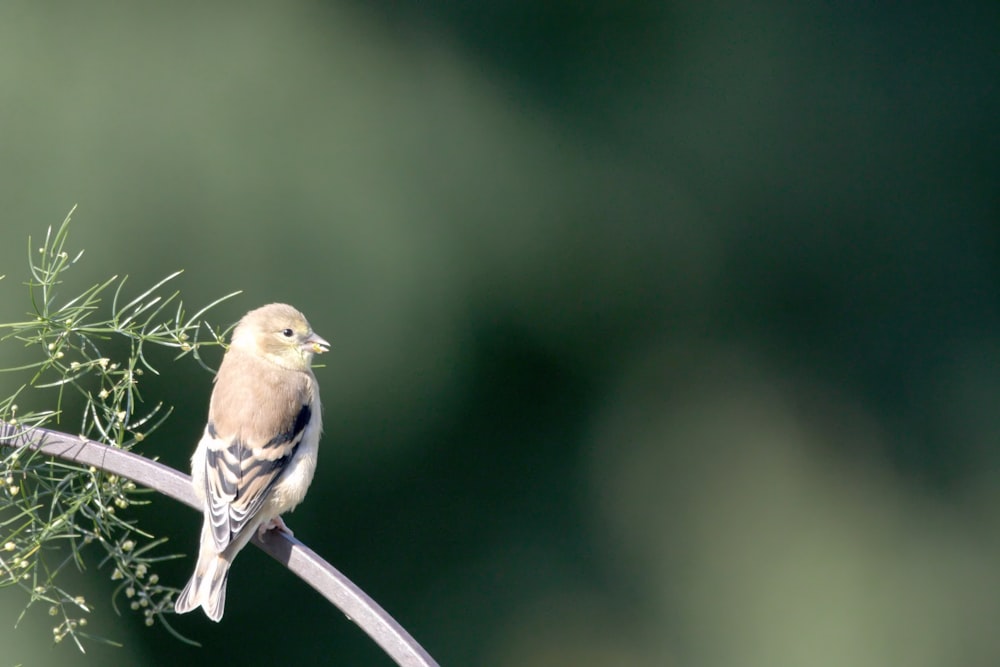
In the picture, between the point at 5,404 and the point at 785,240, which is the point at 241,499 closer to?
the point at 5,404

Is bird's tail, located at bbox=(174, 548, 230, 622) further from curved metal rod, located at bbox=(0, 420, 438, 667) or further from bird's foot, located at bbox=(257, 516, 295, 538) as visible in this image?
curved metal rod, located at bbox=(0, 420, 438, 667)

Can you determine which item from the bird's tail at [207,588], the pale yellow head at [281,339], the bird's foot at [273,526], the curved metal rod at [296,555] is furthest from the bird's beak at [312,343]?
the curved metal rod at [296,555]

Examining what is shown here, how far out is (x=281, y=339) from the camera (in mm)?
2432

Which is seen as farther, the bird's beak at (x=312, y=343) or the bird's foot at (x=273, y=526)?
the bird's beak at (x=312, y=343)

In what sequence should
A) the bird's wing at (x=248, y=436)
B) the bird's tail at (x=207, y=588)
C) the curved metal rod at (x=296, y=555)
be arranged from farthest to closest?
the bird's wing at (x=248, y=436)
the bird's tail at (x=207, y=588)
the curved metal rod at (x=296, y=555)

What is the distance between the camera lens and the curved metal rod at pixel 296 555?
4.37ft

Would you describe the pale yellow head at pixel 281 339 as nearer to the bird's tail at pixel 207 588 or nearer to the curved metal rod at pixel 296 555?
the bird's tail at pixel 207 588

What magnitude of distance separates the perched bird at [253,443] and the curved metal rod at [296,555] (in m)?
0.23

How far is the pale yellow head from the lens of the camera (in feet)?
7.93

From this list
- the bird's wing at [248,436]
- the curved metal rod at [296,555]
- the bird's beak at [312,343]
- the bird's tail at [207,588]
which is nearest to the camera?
the curved metal rod at [296,555]

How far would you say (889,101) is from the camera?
4469mm

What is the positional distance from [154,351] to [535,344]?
1.36 m

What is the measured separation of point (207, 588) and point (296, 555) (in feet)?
1.34

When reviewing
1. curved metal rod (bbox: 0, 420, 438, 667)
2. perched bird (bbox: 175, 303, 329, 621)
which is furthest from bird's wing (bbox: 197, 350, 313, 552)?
curved metal rod (bbox: 0, 420, 438, 667)
